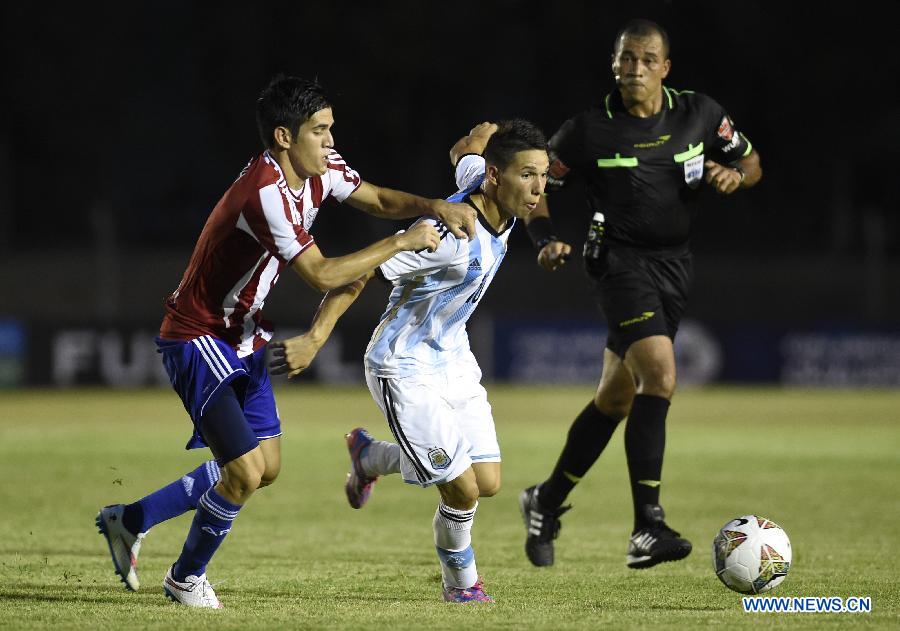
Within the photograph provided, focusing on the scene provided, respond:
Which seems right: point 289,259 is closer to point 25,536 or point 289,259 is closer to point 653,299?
point 653,299

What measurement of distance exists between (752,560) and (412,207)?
2080 millimetres

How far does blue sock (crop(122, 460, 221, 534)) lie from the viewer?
19.1 ft

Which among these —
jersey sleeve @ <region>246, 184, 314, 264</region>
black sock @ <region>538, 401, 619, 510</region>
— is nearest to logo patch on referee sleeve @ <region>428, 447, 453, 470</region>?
jersey sleeve @ <region>246, 184, 314, 264</region>

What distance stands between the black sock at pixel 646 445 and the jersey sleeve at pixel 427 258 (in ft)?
4.61

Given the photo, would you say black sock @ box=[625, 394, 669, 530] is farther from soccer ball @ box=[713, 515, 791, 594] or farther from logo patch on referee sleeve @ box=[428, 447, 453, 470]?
logo patch on referee sleeve @ box=[428, 447, 453, 470]

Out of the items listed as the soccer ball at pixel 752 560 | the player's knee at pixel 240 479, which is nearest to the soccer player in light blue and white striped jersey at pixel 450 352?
the player's knee at pixel 240 479

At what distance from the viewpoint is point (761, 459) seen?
13016 mm

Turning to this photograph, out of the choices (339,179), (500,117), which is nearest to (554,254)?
(339,179)

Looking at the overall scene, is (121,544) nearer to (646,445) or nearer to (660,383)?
(646,445)

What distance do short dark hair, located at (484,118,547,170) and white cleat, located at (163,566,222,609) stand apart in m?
2.13

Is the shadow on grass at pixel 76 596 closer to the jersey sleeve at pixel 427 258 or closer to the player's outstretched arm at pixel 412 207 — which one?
the jersey sleeve at pixel 427 258

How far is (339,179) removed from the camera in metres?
5.87

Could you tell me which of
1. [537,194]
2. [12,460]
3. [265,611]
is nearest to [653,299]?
[537,194]

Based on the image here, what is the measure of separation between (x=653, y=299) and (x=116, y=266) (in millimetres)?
25407
